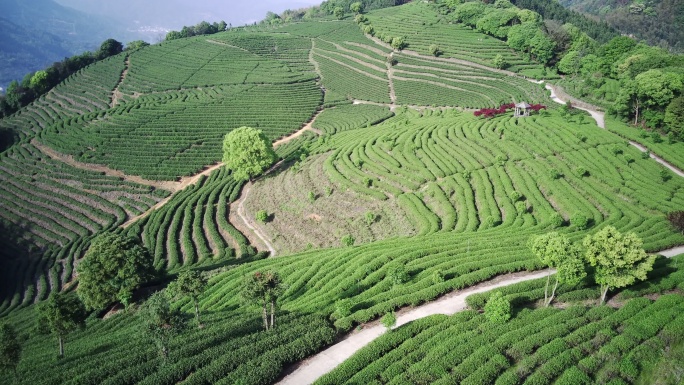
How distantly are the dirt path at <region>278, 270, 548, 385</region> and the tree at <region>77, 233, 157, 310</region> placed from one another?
2092 cm

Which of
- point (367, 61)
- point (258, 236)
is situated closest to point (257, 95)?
point (367, 61)

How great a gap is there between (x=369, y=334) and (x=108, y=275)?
24.4 metres

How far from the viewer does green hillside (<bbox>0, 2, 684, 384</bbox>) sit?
22.0 meters

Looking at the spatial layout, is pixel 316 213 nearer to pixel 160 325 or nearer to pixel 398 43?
pixel 160 325

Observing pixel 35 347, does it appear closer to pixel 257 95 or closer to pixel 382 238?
pixel 382 238

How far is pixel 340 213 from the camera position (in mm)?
50562

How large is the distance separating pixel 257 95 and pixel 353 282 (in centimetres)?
7794

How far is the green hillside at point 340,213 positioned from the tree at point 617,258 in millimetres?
1557

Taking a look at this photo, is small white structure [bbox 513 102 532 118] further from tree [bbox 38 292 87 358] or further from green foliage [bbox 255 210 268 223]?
tree [bbox 38 292 87 358]

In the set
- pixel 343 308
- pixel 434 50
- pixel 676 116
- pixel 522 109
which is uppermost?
pixel 434 50

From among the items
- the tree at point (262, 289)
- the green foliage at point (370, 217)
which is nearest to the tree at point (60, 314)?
the tree at point (262, 289)

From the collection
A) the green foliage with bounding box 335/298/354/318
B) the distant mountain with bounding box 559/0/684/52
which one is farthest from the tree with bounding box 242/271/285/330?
→ the distant mountain with bounding box 559/0/684/52

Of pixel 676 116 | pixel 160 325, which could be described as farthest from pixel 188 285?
pixel 676 116

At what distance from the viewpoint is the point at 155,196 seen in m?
65.5
